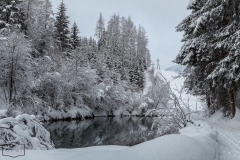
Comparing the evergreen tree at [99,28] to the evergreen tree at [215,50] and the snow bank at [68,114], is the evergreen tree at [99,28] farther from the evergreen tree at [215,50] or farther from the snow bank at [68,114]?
the evergreen tree at [215,50]

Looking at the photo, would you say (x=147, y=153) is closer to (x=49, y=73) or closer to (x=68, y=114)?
(x=49, y=73)

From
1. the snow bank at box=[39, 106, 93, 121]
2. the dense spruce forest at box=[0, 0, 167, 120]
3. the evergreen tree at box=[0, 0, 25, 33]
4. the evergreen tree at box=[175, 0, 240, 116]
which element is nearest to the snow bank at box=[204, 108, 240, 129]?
the evergreen tree at box=[175, 0, 240, 116]

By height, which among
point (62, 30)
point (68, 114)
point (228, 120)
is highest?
point (62, 30)

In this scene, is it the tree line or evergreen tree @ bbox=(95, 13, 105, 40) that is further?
evergreen tree @ bbox=(95, 13, 105, 40)

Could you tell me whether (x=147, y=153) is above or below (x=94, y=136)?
above

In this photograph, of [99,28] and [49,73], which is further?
[99,28]

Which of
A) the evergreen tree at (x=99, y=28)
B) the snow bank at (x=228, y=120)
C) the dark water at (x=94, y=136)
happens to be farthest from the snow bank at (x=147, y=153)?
the evergreen tree at (x=99, y=28)

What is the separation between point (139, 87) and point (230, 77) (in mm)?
44875

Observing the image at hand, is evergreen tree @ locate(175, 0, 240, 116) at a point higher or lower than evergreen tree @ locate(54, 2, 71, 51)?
lower

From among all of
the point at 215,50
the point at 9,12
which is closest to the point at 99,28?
the point at 9,12

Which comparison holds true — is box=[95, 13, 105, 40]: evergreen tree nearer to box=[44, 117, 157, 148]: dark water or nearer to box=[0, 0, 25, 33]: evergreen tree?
box=[0, 0, 25, 33]: evergreen tree

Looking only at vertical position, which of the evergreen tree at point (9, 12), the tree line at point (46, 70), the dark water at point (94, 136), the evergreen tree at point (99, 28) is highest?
the evergreen tree at point (99, 28)

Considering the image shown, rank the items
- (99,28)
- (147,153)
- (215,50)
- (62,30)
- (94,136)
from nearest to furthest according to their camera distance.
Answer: (147,153) < (215,50) < (94,136) < (62,30) < (99,28)

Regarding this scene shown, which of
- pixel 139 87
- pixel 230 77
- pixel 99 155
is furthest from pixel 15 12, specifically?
pixel 139 87
